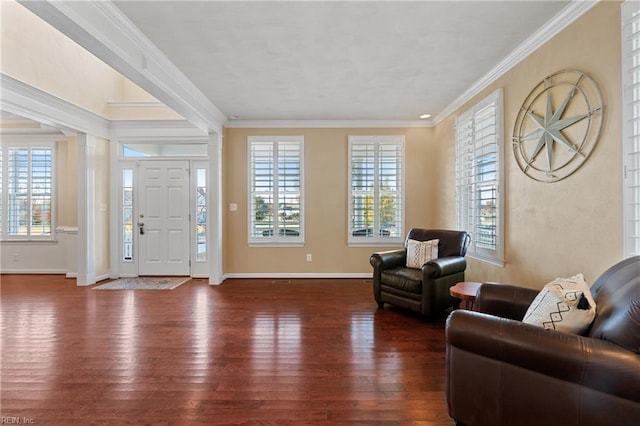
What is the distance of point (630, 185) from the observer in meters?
1.95

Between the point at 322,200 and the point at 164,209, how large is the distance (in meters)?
2.87

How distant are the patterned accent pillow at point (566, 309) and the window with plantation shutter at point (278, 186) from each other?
4056 mm

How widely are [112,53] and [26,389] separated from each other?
8.44 ft

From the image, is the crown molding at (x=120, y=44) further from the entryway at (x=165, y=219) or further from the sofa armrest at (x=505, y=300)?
the sofa armrest at (x=505, y=300)

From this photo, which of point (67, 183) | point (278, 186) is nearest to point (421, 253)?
point (278, 186)

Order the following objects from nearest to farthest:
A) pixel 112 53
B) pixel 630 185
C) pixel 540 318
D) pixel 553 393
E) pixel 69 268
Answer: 1. pixel 553 393
2. pixel 540 318
3. pixel 630 185
4. pixel 112 53
5. pixel 69 268

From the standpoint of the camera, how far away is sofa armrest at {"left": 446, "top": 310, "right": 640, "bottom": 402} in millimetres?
1255

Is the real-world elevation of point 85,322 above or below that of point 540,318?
below

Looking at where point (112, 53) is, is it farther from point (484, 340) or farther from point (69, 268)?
point (69, 268)

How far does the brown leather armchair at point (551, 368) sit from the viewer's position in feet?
4.18

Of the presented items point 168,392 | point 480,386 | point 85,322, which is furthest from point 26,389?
point 480,386

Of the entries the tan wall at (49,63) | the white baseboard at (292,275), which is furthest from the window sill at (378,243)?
the tan wall at (49,63)

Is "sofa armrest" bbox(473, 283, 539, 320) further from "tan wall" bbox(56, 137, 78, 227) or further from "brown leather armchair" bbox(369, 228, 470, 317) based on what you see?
"tan wall" bbox(56, 137, 78, 227)

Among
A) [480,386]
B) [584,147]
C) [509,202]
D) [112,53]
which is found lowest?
[480,386]
